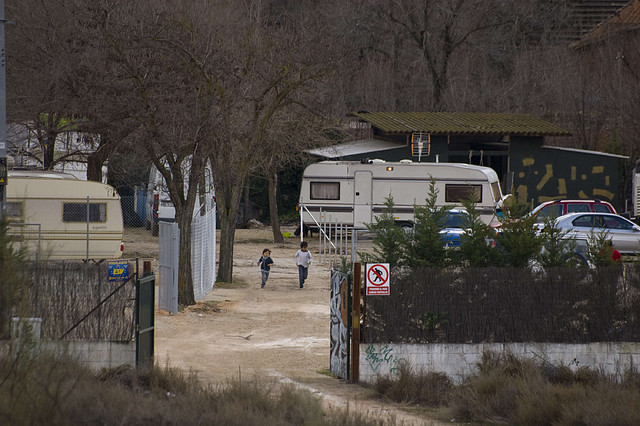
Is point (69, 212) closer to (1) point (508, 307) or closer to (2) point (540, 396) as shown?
(1) point (508, 307)

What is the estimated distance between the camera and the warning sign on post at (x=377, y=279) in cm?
1306

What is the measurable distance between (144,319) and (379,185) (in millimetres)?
19420

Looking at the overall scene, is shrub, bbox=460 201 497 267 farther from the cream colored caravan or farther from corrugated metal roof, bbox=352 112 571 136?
corrugated metal roof, bbox=352 112 571 136

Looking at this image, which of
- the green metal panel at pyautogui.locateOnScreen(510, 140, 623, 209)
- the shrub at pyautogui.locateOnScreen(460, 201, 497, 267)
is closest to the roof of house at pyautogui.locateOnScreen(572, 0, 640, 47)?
the green metal panel at pyautogui.locateOnScreen(510, 140, 623, 209)

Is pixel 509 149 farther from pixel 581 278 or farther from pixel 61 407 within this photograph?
pixel 61 407

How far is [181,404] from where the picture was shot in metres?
9.12

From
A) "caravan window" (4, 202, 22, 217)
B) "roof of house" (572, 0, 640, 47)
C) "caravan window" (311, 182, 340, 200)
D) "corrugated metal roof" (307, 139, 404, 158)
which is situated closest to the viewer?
"caravan window" (4, 202, 22, 217)

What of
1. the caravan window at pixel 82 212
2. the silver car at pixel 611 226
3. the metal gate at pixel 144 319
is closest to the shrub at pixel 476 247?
the metal gate at pixel 144 319

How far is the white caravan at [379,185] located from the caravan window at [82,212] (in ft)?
26.6

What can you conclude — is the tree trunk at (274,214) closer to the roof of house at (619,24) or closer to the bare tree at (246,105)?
the bare tree at (246,105)

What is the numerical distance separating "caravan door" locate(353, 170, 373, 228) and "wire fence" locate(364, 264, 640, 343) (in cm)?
1785

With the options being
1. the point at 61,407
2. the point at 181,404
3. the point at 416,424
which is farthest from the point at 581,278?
the point at 61,407

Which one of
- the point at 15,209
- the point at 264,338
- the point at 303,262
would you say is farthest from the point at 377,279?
the point at 15,209

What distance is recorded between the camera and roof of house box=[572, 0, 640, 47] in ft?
142
